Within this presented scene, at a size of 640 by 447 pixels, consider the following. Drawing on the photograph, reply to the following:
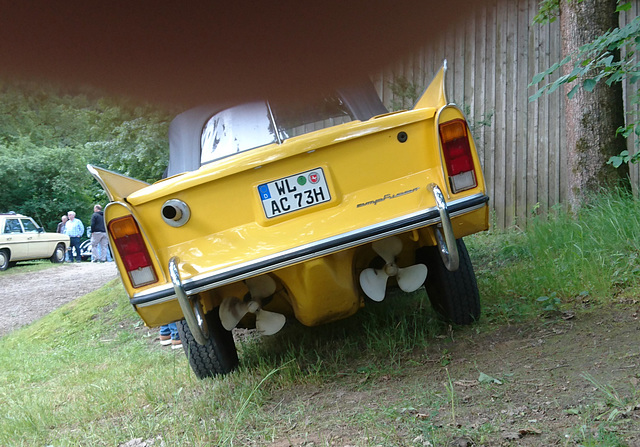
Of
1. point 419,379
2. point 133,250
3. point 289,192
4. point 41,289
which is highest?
point 289,192

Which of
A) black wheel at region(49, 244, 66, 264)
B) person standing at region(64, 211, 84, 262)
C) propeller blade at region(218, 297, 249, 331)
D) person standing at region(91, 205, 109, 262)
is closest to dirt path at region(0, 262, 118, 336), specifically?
person standing at region(91, 205, 109, 262)

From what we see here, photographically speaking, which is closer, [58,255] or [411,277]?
[411,277]

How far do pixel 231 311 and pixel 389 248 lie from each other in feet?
2.94

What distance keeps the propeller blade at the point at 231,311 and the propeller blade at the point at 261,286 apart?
78 mm

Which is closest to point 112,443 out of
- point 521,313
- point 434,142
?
point 434,142

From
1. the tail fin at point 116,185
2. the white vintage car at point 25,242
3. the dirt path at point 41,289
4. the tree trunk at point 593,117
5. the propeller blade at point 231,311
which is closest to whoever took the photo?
the tail fin at point 116,185

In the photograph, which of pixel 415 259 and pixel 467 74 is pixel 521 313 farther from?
pixel 467 74

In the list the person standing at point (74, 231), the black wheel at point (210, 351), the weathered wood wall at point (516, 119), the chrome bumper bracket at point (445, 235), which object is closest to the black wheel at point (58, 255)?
the person standing at point (74, 231)

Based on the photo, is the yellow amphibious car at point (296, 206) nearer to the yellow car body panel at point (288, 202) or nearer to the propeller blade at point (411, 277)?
the yellow car body panel at point (288, 202)

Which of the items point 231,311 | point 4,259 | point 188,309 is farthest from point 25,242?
point 188,309

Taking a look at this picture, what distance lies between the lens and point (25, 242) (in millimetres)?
16234

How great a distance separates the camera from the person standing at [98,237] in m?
14.7

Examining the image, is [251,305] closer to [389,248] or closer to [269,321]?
[269,321]

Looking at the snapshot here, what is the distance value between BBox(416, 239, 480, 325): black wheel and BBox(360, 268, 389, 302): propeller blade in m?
0.34
